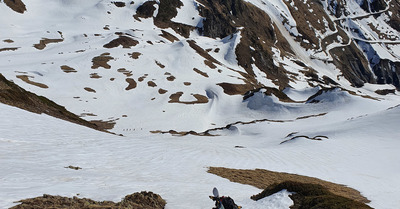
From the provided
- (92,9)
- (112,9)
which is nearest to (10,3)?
(92,9)

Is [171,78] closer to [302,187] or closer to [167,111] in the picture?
[167,111]

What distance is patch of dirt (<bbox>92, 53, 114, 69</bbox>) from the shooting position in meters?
90.3

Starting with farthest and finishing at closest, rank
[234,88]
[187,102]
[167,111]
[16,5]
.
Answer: [16,5], [234,88], [187,102], [167,111]

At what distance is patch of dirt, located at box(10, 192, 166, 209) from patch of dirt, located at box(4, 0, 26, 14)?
172 meters

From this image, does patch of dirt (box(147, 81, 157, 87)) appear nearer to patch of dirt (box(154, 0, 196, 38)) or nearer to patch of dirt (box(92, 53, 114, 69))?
patch of dirt (box(92, 53, 114, 69))

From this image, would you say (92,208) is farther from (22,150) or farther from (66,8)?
(66,8)

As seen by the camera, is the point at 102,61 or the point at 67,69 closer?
the point at 67,69

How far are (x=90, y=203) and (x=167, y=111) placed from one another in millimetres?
61819

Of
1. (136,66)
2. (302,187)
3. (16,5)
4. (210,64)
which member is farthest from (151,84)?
(16,5)

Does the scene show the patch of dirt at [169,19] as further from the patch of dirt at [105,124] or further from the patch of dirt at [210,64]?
the patch of dirt at [105,124]

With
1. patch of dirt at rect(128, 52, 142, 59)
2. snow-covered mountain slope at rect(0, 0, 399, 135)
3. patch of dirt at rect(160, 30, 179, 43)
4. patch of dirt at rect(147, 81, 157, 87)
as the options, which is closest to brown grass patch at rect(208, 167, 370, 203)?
snow-covered mountain slope at rect(0, 0, 399, 135)

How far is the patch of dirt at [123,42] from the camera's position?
11931 cm

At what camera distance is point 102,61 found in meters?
93.4

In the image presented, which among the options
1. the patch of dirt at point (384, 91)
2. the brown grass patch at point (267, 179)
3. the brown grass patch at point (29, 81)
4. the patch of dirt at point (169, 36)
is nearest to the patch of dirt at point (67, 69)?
the brown grass patch at point (29, 81)
